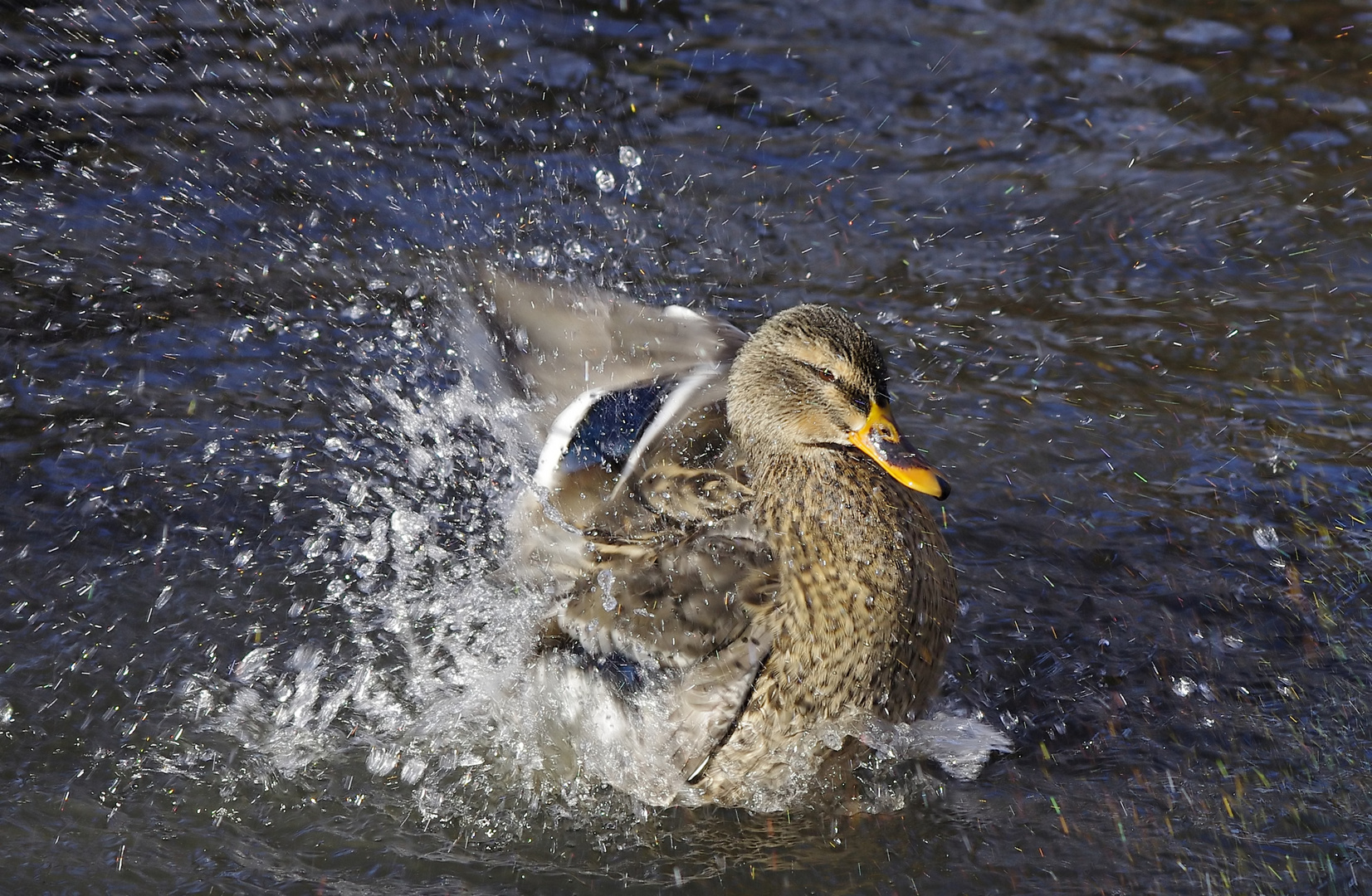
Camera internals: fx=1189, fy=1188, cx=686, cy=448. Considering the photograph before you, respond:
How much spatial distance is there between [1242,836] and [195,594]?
288cm

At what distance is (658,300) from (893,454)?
1815mm

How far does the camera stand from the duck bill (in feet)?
9.75

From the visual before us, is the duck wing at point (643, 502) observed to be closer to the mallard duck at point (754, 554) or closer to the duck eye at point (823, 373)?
the mallard duck at point (754, 554)

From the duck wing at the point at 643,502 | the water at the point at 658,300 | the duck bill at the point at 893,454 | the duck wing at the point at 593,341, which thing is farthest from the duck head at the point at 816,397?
the water at the point at 658,300

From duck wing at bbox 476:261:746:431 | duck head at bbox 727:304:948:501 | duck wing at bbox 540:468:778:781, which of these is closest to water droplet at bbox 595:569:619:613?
duck wing at bbox 540:468:778:781

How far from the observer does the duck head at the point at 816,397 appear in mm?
3133

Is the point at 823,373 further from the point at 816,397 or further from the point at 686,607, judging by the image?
A: the point at 686,607

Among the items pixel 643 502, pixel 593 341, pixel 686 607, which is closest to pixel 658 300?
pixel 593 341

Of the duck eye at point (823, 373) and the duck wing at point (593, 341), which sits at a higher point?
the duck eye at point (823, 373)

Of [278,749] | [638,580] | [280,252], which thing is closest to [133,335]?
[280,252]

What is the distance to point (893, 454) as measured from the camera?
308 cm

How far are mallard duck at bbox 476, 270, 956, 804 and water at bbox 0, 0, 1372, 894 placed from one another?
0.21 meters

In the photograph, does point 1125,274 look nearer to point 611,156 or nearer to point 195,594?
point 611,156

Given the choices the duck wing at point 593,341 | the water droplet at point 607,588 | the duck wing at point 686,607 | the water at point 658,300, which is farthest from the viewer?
the duck wing at point 593,341
